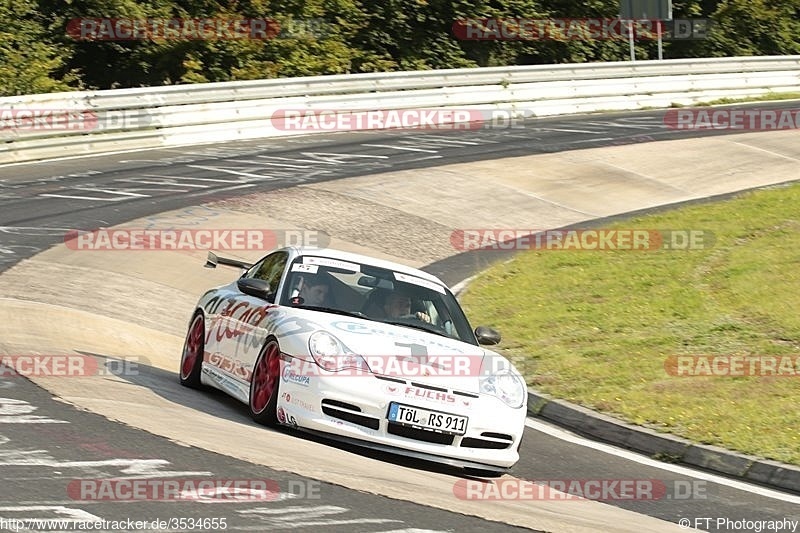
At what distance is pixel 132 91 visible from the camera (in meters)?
26.0

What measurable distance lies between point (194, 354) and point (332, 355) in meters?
2.66

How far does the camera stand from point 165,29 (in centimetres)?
3647

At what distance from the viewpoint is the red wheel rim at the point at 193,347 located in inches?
451

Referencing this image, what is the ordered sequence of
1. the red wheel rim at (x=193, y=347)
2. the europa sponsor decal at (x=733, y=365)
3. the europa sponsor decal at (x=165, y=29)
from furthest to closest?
1. the europa sponsor decal at (x=165, y=29)
2. the europa sponsor decal at (x=733, y=365)
3. the red wheel rim at (x=193, y=347)

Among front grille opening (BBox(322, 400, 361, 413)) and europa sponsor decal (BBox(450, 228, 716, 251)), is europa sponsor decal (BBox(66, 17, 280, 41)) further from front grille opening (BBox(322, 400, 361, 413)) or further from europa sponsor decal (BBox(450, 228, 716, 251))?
front grille opening (BBox(322, 400, 361, 413))

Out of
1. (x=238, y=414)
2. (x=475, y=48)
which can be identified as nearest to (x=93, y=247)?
(x=238, y=414)

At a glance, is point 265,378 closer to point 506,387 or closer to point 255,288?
point 255,288

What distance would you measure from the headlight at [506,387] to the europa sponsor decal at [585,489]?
1.88 feet

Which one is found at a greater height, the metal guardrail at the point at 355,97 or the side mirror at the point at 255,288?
the metal guardrail at the point at 355,97

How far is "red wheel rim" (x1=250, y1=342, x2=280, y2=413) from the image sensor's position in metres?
9.40

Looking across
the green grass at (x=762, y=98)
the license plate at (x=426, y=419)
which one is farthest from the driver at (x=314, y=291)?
the green grass at (x=762, y=98)

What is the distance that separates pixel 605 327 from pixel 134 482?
9036 millimetres

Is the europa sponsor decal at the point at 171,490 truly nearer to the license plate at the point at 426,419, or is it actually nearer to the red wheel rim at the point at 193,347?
the license plate at the point at 426,419

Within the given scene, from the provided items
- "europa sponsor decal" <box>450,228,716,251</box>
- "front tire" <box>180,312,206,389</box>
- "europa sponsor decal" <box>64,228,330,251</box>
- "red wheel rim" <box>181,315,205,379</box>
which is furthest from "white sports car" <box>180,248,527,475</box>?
"europa sponsor decal" <box>450,228,716,251</box>
